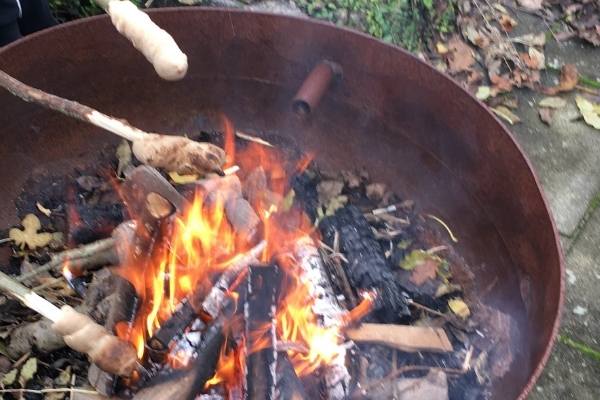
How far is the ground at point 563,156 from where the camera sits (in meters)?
2.80

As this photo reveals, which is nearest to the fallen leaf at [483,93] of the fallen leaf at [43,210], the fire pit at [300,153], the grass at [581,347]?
the fire pit at [300,153]

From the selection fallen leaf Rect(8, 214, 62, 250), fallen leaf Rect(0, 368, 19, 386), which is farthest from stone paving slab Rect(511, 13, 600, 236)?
fallen leaf Rect(0, 368, 19, 386)

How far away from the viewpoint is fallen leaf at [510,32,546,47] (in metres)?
4.16

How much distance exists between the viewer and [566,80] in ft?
13.0

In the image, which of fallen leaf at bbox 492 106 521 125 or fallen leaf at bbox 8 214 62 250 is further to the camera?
fallen leaf at bbox 492 106 521 125

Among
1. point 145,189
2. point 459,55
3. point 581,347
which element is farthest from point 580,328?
point 145,189

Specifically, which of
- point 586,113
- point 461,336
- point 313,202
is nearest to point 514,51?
point 586,113

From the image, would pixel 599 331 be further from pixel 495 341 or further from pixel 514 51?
pixel 514 51

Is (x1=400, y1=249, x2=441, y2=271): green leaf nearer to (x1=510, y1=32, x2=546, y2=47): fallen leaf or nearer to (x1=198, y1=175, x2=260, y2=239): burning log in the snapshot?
(x1=198, y1=175, x2=260, y2=239): burning log

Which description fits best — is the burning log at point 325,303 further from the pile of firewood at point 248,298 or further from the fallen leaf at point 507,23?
the fallen leaf at point 507,23

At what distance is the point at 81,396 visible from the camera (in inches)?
81.0

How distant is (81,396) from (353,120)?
168cm

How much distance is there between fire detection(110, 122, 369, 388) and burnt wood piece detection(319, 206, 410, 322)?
12 cm

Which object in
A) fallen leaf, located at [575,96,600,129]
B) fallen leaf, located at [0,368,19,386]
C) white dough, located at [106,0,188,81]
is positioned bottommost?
fallen leaf, located at [0,368,19,386]
